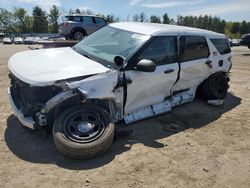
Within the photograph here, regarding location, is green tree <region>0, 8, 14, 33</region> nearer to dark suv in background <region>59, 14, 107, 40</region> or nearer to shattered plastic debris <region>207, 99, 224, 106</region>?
dark suv in background <region>59, 14, 107, 40</region>

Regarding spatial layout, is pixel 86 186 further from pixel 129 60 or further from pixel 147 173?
pixel 129 60

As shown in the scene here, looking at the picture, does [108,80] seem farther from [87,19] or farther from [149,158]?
[87,19]

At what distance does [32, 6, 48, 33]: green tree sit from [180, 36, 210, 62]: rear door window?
81411 millimetres

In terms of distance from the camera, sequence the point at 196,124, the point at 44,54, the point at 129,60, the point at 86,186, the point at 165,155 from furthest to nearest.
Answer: the point at 196,124
the point at 44,54
the point at 129,60
the point at 165,155
the point at 86,186

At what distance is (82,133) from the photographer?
4.12 metres

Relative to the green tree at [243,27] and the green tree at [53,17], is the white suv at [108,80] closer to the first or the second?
the green tree at [53,17]

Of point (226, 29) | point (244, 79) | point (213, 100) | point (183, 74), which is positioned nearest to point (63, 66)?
point (183, 74)

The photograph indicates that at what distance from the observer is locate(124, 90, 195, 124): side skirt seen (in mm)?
5125

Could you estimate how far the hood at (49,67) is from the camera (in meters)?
4.03

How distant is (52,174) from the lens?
144 inches

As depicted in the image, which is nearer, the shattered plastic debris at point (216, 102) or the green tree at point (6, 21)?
the shattered plastic debris at point (216, 102)

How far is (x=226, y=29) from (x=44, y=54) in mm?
99028

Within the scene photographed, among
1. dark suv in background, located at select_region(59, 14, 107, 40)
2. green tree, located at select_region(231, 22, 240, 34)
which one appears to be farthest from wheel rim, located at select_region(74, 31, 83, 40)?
green tree, located at select_region(231, 22, 240, 34)

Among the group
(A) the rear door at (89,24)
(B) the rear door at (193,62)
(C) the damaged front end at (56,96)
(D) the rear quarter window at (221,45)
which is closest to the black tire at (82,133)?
(C) the damaged front end at (56,96)
